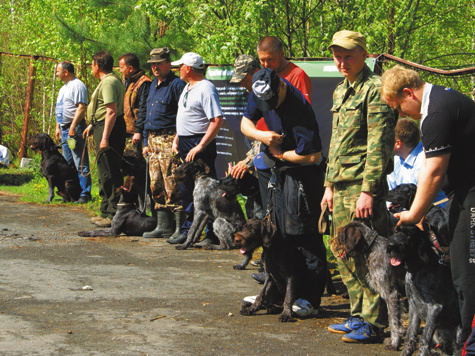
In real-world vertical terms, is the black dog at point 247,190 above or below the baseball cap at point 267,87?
below

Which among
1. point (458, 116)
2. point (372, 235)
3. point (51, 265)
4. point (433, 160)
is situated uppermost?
point (458, 116)

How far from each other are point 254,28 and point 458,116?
723 cm

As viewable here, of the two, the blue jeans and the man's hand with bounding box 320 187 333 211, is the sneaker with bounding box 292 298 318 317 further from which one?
the blue jeans

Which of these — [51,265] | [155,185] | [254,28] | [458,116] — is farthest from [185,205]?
[458,116]

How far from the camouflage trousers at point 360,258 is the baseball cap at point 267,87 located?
2.86ft

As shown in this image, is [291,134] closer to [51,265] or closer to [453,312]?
[453,312]

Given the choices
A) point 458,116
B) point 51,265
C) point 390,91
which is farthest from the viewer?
point 51,265

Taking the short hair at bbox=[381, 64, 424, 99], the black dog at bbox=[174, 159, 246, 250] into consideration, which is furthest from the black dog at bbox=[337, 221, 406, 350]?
the black dog at bbox=[174, 159, 246, 250]

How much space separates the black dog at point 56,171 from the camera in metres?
12.4

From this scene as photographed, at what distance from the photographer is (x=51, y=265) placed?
765 centimetres

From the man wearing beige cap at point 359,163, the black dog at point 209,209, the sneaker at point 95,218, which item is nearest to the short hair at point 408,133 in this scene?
the man wearing beige cap at point 359,163

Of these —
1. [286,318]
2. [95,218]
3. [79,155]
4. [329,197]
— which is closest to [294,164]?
[329,197]

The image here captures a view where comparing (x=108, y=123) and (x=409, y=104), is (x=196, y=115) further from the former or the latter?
(x=409, y=104)

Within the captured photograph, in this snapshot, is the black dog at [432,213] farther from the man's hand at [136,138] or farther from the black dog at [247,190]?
the man's hand at [136,138]
